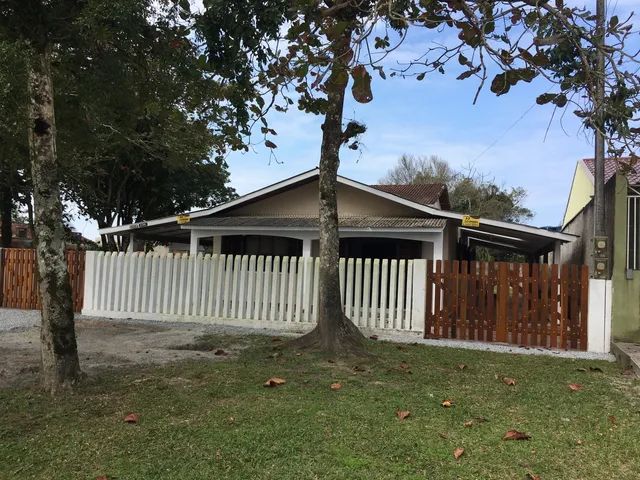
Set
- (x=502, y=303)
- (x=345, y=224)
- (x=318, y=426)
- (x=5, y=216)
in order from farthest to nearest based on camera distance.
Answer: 1. (x=5, y=216)
2. (x=345, y=224)
3. (x=502, y=303)
4. (x=318, y=426)

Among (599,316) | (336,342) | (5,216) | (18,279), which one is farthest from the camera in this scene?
(5,216)

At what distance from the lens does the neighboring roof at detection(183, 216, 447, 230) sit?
13.3m

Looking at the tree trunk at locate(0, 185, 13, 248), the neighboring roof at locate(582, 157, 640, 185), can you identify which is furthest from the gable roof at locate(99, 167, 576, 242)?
the tree trunk at locate(0, 185, 13, 248)

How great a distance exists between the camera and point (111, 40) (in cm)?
719

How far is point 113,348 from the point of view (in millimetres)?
8641

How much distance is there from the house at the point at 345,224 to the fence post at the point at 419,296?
1.80 meters

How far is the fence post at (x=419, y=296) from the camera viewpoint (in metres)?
10.9

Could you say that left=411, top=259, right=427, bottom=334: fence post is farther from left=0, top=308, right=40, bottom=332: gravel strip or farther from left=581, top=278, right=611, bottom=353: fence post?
left=0, top=308, right=40, bottom=332: gravel strip

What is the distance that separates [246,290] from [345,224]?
125 inches

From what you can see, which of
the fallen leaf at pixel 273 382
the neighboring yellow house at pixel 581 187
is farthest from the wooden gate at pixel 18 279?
the neighboring yellow house at pixel 581 187

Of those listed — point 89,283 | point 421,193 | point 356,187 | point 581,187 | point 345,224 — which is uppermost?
point 581,187

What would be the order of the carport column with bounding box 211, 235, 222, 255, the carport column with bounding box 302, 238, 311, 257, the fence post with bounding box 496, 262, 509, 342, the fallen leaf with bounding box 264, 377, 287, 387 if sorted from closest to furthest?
the fallen leaf with bounding box 264, 377, 287, 387 < the fence post with bounding box 496, 262, 509, 342 < the carport column with bounding box 302, 238, 311, 257 < the carport column with bounding box 211, 235, 222, 255

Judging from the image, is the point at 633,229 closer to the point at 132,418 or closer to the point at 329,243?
the point at 329,243

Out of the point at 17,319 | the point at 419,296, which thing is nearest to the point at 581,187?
the point at 419,296
